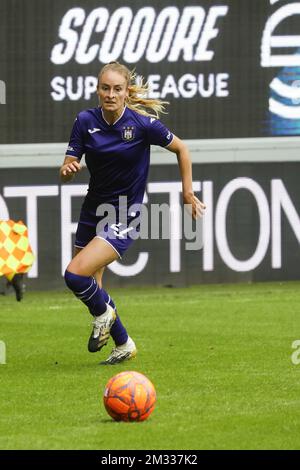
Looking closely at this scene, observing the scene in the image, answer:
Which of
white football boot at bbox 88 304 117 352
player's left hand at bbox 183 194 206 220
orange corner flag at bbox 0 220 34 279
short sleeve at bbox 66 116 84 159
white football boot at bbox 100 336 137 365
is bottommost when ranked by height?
orange corner flag at bbox 0 220 34 279

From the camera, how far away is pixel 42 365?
11016 millimetres

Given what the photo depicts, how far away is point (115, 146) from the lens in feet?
35.6

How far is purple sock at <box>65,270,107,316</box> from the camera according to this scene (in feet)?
34.7

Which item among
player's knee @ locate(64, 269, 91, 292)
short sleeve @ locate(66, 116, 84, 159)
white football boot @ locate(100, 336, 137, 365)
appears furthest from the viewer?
white football boot @ locate(100, 336, 137, 365)

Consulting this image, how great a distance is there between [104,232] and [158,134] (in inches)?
34.9

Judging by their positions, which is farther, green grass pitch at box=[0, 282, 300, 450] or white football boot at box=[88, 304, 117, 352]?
white football boot at box=[88, 304, 117, 352]

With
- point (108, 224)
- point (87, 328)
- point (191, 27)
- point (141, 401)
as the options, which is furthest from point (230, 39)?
point (141, 401)

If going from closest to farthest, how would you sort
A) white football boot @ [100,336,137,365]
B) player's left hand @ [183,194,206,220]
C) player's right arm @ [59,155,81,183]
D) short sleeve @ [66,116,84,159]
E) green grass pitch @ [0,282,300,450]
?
green grass pitch @ [0,282,300,450]
player's right arm @ [59,155,81,183]
player's left hand @ [183,194,206,220]
short sleeve @ [66,116,84,159]
white football boot @ [100,336,137,365]

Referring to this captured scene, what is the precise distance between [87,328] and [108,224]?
330 cm

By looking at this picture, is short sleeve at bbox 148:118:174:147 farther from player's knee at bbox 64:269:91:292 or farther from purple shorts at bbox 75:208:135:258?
player's knee at bbox 64:269:91:292

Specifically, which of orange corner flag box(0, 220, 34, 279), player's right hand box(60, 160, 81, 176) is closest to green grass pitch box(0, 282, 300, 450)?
orange corner flag box(0, 220, 34, 279)

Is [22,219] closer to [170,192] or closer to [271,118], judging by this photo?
[170,192]

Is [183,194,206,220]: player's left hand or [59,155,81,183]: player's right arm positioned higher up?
[59,155,81,183]: player's right arm

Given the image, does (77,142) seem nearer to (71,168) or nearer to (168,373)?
(71,168)
